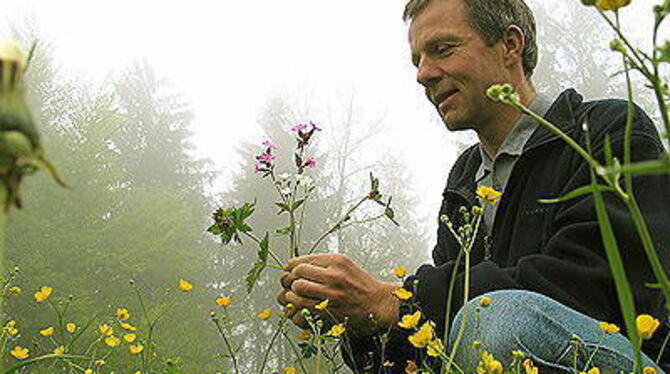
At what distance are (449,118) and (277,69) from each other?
2375 cm

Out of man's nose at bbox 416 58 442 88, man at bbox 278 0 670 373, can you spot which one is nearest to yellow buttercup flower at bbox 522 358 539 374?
man at bbox 278 0 670 373

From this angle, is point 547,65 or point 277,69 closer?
point 547,65

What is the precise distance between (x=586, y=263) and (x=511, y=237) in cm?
42

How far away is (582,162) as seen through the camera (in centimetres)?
181

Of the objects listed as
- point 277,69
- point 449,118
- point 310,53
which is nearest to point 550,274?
point 449,118

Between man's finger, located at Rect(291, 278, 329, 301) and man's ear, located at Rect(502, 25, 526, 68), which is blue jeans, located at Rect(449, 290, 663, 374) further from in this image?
man's ear, located at Rect(502, 25, 526, 68)

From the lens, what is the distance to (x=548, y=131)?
6.11 ft

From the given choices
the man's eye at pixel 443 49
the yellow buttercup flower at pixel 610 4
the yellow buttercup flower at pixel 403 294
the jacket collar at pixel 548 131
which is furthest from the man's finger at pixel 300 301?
the yellow buttercup flower at pixel 610 4

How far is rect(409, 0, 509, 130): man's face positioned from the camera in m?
2.21

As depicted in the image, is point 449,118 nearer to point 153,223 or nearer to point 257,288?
point 153,223

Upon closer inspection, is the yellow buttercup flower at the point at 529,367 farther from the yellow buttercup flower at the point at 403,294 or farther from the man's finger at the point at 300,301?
the man's finger at the point at 300,301

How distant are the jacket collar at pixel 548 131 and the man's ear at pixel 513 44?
27cm

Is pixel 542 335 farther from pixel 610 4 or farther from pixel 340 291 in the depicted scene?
pixel 610 4

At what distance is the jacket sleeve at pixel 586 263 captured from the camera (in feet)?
4.92
